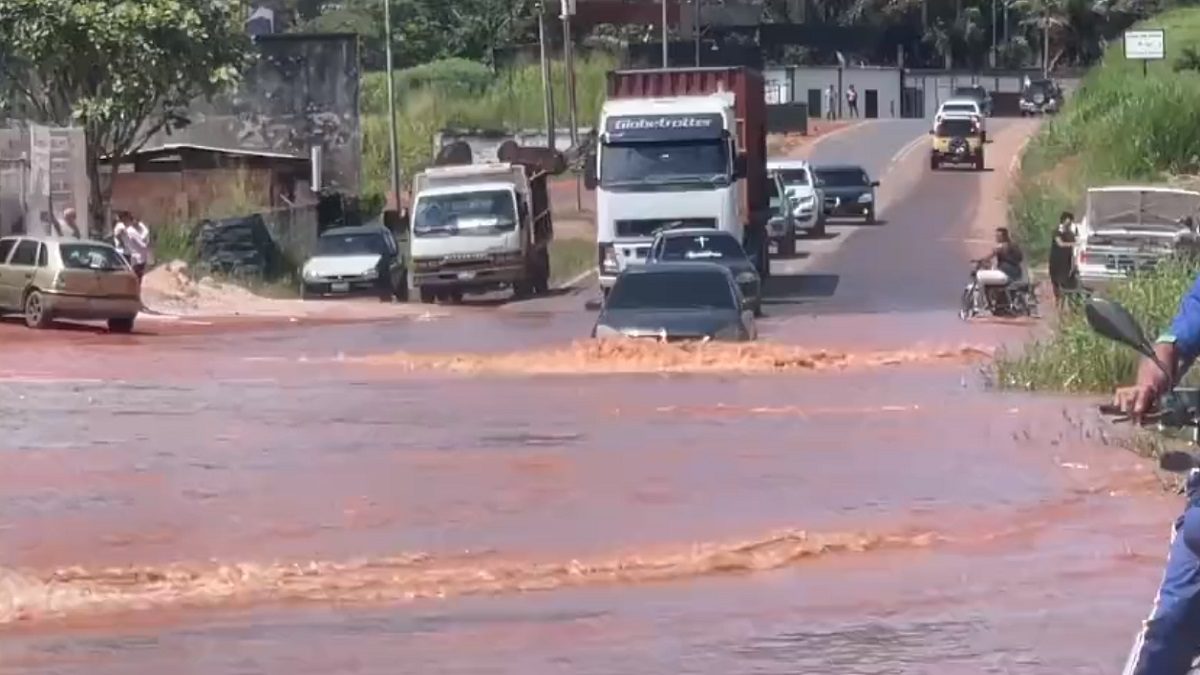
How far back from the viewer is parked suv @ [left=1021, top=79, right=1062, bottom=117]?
8862 centimetres

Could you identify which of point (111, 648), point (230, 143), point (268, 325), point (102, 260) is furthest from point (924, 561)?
point (230, 143)

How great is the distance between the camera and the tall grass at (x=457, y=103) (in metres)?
70.2

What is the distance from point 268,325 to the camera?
33906 mm

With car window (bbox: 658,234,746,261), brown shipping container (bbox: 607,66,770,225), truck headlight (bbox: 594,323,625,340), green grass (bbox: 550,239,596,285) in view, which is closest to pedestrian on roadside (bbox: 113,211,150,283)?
brown shipping container (bbox: 607,66,770,225)

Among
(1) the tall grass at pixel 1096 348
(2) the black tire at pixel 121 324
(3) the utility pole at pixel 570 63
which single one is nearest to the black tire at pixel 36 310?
(2) the black tire at pixel 121 324

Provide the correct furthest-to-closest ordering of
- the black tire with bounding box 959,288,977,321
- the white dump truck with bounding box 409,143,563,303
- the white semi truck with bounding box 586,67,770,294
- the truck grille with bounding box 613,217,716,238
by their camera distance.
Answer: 1. the white dump truck with bounding box 409,143,563,303
2. the truck grille with bounding box 613,217,716,238
3. the white semi truck with bounding box 586,67,770,294
4. the black tire with bounding box 959,288,977,321

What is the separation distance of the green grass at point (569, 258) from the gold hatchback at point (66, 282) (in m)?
15.3

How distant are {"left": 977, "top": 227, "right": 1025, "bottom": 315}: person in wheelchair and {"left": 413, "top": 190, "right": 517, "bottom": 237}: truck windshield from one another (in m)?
10.9

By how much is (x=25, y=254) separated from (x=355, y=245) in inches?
432

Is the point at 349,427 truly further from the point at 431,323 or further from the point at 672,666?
the point at 431,323

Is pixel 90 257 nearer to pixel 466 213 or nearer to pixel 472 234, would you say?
pixel 472 234

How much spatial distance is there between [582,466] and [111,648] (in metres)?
6.81

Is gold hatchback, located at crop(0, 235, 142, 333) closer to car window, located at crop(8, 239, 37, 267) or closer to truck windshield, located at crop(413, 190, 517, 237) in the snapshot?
car window, located at crop(8, 239, 37, 267)

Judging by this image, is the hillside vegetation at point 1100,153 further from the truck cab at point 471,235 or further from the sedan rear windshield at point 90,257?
the sedan rear windshield at point 90,257
